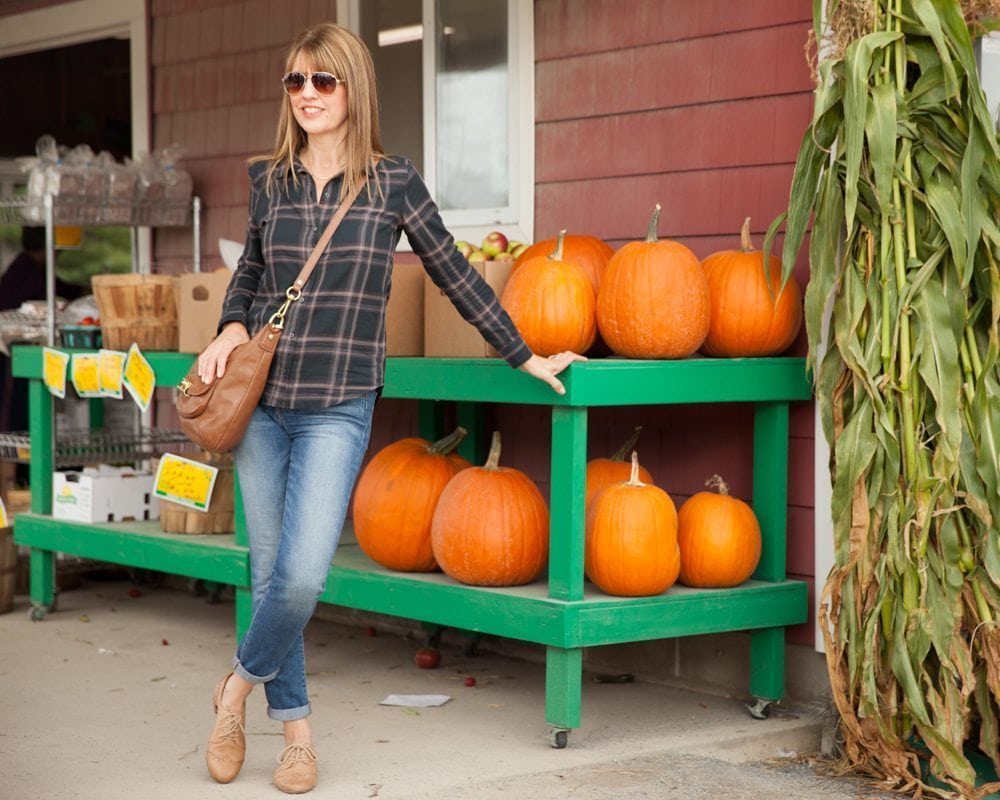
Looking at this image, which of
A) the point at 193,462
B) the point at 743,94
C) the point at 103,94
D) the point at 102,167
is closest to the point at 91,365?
the point at 193,462

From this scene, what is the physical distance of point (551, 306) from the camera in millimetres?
4234

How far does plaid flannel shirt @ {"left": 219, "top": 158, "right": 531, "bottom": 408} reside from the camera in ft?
11.4

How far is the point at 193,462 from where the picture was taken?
555cm

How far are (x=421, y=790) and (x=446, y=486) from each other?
41.3 inches

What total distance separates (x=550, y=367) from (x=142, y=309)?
7.71 ft

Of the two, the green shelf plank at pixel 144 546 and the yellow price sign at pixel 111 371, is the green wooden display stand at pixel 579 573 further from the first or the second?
the yellow price sign at pixel 111 371

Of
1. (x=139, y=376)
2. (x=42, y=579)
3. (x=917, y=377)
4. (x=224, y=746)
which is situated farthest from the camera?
(x=42, y=579)

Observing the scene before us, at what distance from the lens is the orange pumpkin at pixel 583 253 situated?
448 cm

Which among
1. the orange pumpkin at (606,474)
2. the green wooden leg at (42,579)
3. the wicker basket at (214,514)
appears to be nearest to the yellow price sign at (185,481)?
the wicker basket at (214,514)

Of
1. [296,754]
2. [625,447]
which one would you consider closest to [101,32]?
[625,447]

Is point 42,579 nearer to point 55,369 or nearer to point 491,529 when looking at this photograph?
point 55,369

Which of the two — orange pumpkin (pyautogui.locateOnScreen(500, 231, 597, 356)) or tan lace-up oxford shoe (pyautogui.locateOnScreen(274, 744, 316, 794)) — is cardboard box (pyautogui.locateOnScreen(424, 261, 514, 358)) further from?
tan lace-up oxford shoe (pyautogui.locateOnScreen(274, 744, 316, 794))

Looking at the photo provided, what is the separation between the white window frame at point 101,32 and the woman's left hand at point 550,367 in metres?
3.68

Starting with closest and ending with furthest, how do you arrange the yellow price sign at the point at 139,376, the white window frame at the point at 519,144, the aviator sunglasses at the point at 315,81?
the aviator sunglasses at the point at 315,81
the white window frame at the point at 519,144
the yellow price sign at the point at 139,376
